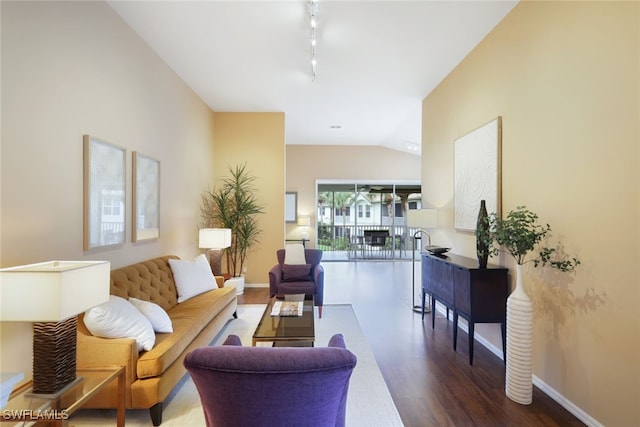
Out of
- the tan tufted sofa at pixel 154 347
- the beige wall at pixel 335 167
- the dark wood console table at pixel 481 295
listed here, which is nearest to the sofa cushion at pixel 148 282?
the tan tufted sofa at pixel 154 347

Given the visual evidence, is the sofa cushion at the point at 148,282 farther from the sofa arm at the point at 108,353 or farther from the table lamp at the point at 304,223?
the table lamp at the point at 304,223

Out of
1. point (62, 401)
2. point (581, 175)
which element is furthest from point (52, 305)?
point (581, 175)

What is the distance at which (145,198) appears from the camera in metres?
3.47

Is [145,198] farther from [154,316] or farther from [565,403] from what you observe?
[565,403]

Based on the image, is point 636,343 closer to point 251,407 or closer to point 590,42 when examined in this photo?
point 590,42

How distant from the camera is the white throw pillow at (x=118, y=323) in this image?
2.00m

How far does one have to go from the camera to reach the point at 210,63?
13.0 feet

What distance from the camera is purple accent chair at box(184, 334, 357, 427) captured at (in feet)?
3.80

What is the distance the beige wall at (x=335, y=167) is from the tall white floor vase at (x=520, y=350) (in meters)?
6.83

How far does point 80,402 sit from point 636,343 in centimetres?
304

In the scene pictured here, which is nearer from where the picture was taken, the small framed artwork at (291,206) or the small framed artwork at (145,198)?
the small framed artwork at (145,198)

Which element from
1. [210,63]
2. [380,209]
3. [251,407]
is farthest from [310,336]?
[380,209]

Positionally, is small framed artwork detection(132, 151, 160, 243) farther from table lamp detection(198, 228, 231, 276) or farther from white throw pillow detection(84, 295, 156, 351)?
white throw pillow detection(84, 295, 156, 351)

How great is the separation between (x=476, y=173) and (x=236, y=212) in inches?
151
